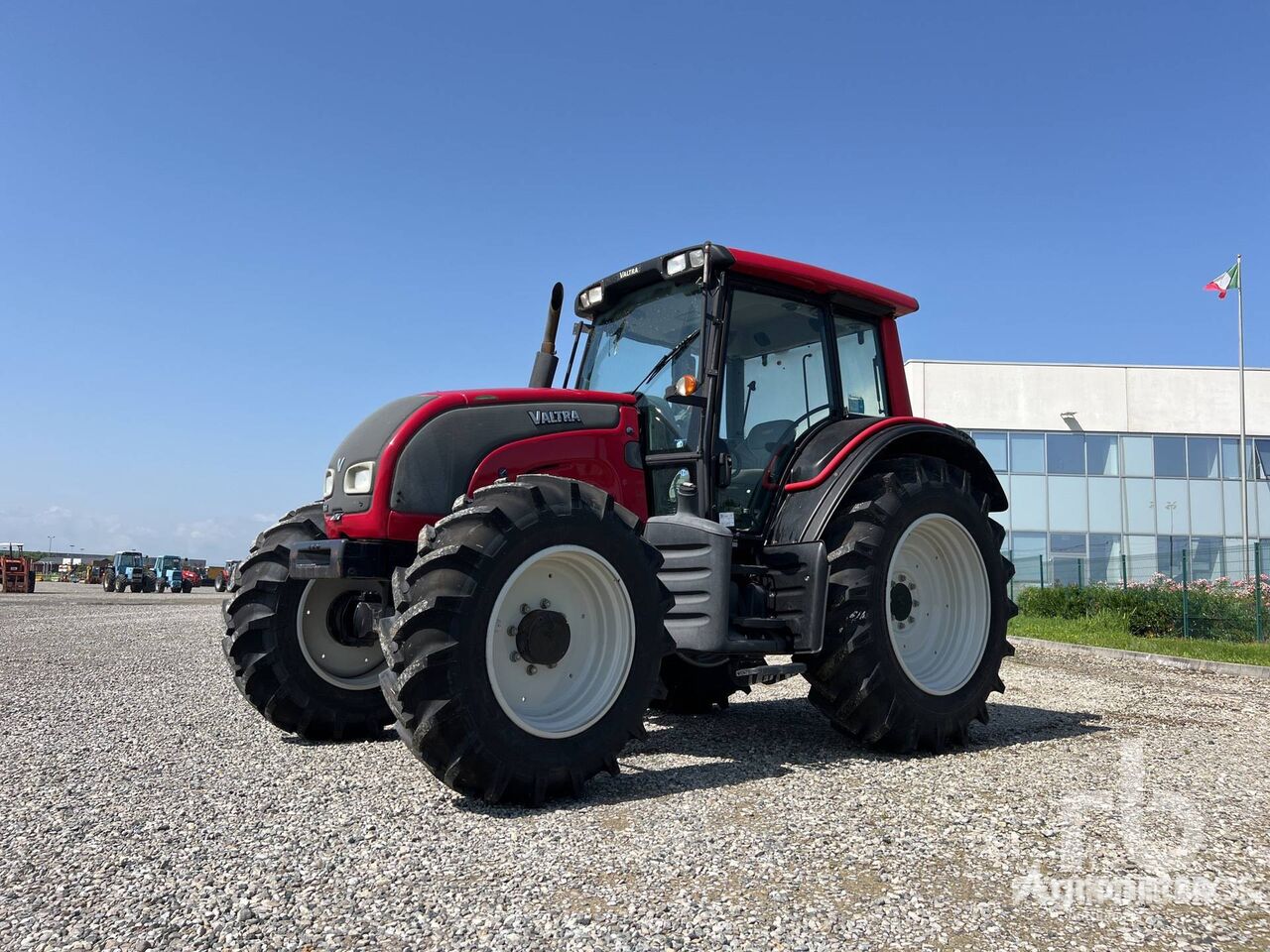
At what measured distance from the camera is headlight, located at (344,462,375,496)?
15.1 ft

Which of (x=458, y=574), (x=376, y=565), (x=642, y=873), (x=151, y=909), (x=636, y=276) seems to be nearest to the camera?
(x=151, y=909)

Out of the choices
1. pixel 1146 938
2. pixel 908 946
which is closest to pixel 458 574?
pixel 908 946

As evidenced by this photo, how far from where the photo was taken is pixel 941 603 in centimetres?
593

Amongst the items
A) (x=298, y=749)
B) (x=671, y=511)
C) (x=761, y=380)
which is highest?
(x=761, y=380)

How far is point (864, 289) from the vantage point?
6203 mm

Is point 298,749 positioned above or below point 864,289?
below

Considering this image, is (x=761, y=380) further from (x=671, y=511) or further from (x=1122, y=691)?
(x=1122, y=691)

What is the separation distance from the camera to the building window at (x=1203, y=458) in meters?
27.4

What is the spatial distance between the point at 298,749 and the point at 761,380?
3310 millimetres

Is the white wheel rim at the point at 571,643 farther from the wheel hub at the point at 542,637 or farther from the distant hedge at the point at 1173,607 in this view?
the distant hedge at the point at 1173,607

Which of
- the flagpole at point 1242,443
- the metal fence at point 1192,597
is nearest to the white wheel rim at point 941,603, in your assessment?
the metal fence at point 1192,597

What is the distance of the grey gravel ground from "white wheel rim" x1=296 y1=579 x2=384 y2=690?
0.41m

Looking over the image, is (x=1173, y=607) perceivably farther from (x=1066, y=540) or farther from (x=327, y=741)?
(x=327, y=741)

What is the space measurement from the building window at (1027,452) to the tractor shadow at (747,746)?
21585 millimetres
